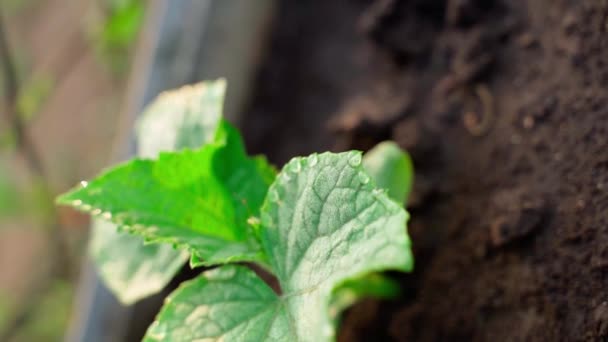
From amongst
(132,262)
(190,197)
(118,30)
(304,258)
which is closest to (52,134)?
(118,30)

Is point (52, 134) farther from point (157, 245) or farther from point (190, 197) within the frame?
point (190, 197)

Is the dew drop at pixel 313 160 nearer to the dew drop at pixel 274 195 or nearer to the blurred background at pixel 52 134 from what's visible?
the dew drop at pixel 274 195

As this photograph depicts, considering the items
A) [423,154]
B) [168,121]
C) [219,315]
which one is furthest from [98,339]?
[423,154]

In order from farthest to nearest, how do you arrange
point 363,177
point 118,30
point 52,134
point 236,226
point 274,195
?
point 52,134
point 118,30
point 236,226
point 274,195
point 363,177

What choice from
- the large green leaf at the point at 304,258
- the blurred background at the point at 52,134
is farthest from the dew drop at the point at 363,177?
the blurred background at the point at 52,134

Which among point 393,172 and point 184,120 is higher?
point 184,120

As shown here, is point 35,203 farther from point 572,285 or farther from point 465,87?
point 572,285
